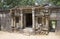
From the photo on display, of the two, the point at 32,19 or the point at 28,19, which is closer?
the point at 32,19

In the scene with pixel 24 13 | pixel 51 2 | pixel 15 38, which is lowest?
pixel 15 38

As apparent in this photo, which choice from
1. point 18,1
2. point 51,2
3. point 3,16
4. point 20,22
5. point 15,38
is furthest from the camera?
point 18,1

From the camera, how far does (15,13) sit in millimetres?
14625

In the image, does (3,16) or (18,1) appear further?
(18,1)

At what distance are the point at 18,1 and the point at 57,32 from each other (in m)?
9.06

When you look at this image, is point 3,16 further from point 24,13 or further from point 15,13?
point 24,13

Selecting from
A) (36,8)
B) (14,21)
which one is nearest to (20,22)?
(14,21)

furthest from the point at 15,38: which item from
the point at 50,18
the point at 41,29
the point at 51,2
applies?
the point at 51,2

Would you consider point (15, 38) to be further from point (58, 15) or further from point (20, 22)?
point (58, 15)

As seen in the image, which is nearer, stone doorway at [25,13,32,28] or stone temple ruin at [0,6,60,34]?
stone temple ruin at [0,6,60,34]

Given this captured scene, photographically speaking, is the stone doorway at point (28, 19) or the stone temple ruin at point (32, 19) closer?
the stone temple ruin at point (32, 19)

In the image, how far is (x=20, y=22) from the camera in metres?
14.4

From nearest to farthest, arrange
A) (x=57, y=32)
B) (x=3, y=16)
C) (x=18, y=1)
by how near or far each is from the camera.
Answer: (x=57, y=32), (x=3, y=16), (x=18, y=1)

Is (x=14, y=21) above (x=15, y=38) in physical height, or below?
above
